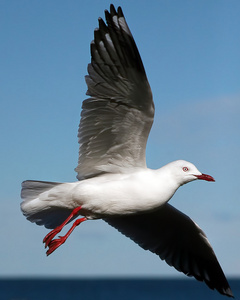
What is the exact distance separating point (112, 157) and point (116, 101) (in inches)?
33.0

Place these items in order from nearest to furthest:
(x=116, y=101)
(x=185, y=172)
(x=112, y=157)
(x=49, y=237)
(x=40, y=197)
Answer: (x=116, y=101) < (x=185, y=172) < (x=49, y=237) < (x=112, y=157) < (x=40, y=197)

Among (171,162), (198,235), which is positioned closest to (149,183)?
(171,162)

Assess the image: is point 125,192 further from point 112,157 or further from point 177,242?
point 177,242

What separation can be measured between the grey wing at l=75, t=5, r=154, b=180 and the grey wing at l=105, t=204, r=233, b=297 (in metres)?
1.74

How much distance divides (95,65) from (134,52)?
0.48m

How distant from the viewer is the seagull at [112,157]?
7789 millimetres

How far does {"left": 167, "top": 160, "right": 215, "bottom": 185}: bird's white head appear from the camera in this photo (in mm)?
8180

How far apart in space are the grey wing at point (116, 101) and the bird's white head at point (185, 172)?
410 mm

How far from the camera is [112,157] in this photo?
841 centimetres
